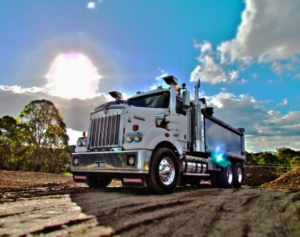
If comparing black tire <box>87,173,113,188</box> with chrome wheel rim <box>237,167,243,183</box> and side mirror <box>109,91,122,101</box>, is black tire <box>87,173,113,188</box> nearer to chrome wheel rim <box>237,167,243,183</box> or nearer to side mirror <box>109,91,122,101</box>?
side mirror <box>109,91,122,101</box>

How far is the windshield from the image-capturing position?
22.7ft

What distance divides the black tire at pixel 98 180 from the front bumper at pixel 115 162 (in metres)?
0.74

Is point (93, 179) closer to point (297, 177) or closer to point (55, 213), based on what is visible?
point (55, 213)

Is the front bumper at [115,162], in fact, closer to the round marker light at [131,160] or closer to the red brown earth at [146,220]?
the round marker light at [131,160]

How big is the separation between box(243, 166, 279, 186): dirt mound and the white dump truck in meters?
11.5

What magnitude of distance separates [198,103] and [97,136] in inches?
137

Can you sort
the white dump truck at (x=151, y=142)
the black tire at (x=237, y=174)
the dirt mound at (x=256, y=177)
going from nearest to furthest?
1. the white dump truck at (x=151, y=142)
2. the black tire at (x=237, y=174)
3. the dirt mound at (x=256, y=177)

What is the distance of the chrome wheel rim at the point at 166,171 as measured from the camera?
548cm

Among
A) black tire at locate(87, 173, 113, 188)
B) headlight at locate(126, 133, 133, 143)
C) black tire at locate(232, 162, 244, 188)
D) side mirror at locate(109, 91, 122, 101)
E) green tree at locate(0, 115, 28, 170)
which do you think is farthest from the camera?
green tree at locate(0, 115, 28, 170)

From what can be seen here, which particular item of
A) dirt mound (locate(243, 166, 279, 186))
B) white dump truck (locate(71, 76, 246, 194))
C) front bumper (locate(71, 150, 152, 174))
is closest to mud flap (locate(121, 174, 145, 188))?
white dump truck (locate(71, 76, 246, 194))

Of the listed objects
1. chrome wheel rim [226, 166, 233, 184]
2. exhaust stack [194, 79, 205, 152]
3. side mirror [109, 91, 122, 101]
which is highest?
side mirror [109, 91, 122, 101]

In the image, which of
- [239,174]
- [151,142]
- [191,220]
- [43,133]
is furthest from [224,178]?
[43,133]

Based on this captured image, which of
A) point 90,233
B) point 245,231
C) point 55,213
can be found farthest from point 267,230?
point 55,213

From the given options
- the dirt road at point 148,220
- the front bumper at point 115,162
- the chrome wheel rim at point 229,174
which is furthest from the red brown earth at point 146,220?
the chrome wheel rim at point 229,174
